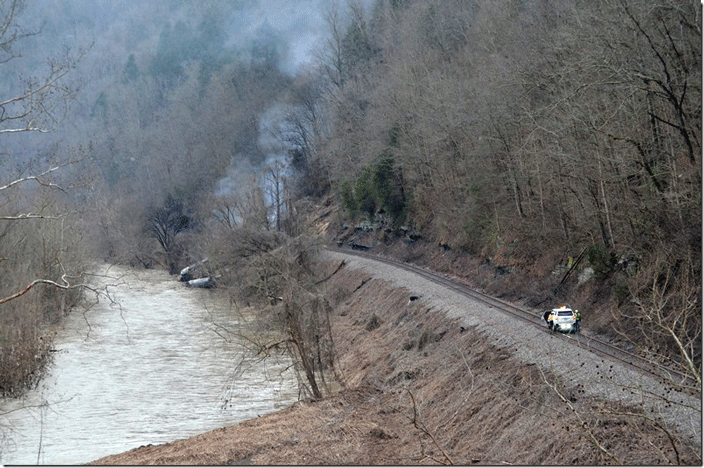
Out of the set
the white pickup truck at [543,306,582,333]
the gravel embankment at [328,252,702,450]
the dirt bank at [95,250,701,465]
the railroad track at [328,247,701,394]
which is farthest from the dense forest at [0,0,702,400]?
the dirt bank at [95,250,701,465]

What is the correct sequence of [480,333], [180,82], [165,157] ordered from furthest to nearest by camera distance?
[180,82] < [165,157] < [480,333]

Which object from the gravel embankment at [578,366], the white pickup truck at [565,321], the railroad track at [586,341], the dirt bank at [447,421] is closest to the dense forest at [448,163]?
the railroad track at [586,341]

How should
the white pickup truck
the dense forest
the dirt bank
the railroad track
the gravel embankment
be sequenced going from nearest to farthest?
1. the railroad track
2. the gravel embankment
3. the dirt bank
4. the dense forest
5. the white pickup truck

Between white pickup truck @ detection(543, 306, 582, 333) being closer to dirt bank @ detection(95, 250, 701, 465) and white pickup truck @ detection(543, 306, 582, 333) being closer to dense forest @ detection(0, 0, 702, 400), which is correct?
dense forest @ detection(0, 0, 702, 400)

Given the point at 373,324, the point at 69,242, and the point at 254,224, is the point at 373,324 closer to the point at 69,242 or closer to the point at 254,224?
the point at 254,224

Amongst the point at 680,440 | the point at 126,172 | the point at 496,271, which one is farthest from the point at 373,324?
the point at 126,172

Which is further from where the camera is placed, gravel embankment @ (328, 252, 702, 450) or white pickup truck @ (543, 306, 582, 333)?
white pickup truck @ (543, 306, 582, 333)
